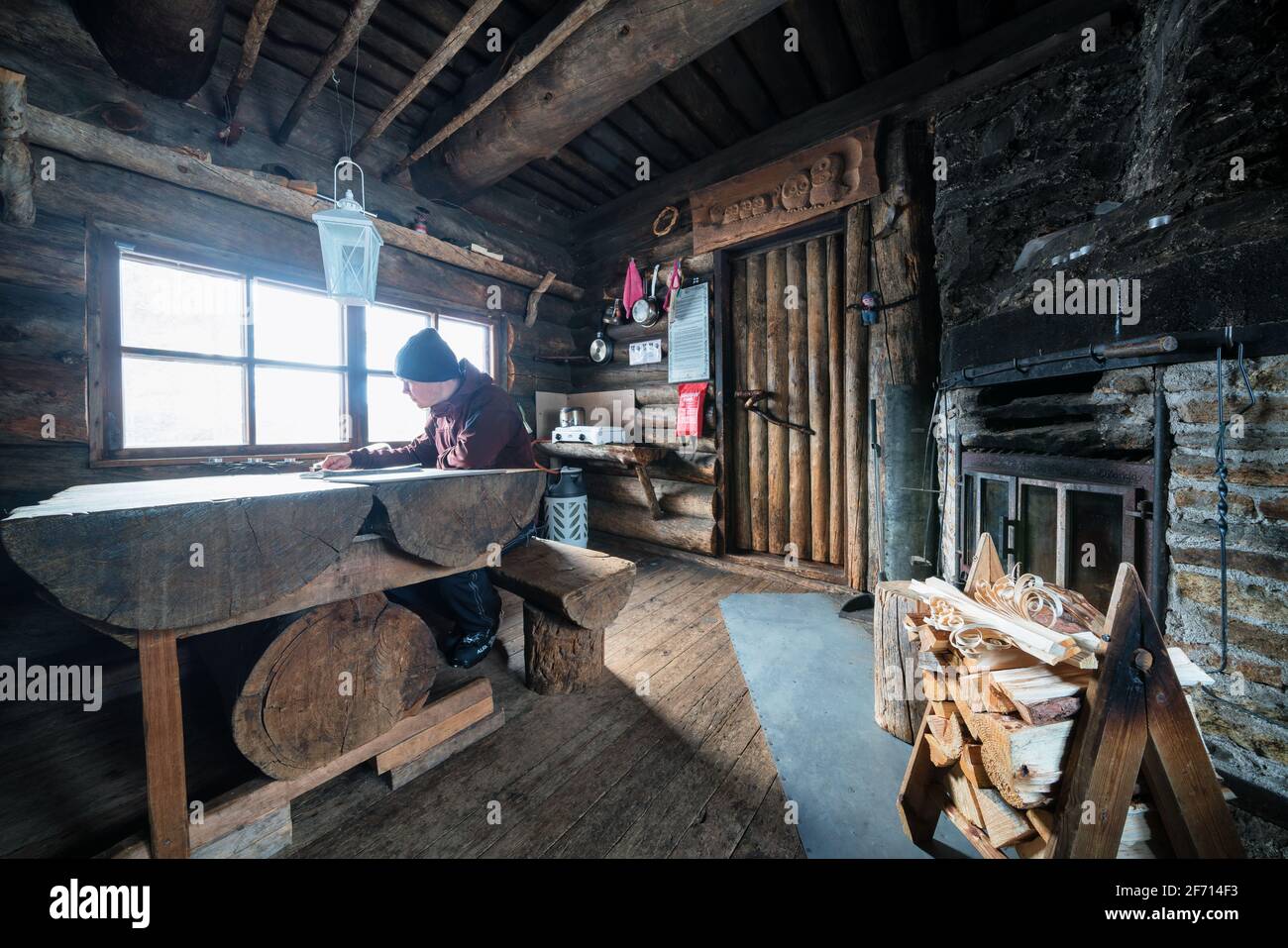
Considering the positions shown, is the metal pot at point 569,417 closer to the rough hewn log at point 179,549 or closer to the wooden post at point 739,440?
the wooden post at point 739,440

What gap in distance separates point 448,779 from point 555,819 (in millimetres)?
480

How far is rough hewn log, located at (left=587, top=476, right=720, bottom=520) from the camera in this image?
4.46 metres

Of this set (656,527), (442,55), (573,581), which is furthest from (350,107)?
(656,527)

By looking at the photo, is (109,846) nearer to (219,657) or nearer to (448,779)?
(219,657)

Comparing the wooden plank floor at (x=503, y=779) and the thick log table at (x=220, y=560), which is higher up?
the thick log table at (x=220, y=560)

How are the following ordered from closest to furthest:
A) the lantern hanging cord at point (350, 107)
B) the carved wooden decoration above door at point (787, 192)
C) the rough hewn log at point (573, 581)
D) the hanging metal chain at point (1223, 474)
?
the hanging metal chain at point (1223, 474) → the rough hewn log at point (573, 581) → the carved wooden decoration above door at point (787, 192) → the lantern hanging cord at point (350, 107)

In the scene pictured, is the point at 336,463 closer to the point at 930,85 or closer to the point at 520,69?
the point at 520,69

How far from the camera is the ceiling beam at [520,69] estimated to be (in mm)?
2398

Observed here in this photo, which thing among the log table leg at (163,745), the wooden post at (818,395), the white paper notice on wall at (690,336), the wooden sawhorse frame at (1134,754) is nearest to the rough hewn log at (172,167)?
the white paper notice on wall at (690,336)

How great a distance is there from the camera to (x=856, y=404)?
3.52 meters

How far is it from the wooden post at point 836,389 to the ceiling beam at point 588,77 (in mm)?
1857

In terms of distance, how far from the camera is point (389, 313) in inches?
164

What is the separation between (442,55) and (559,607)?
327cm
